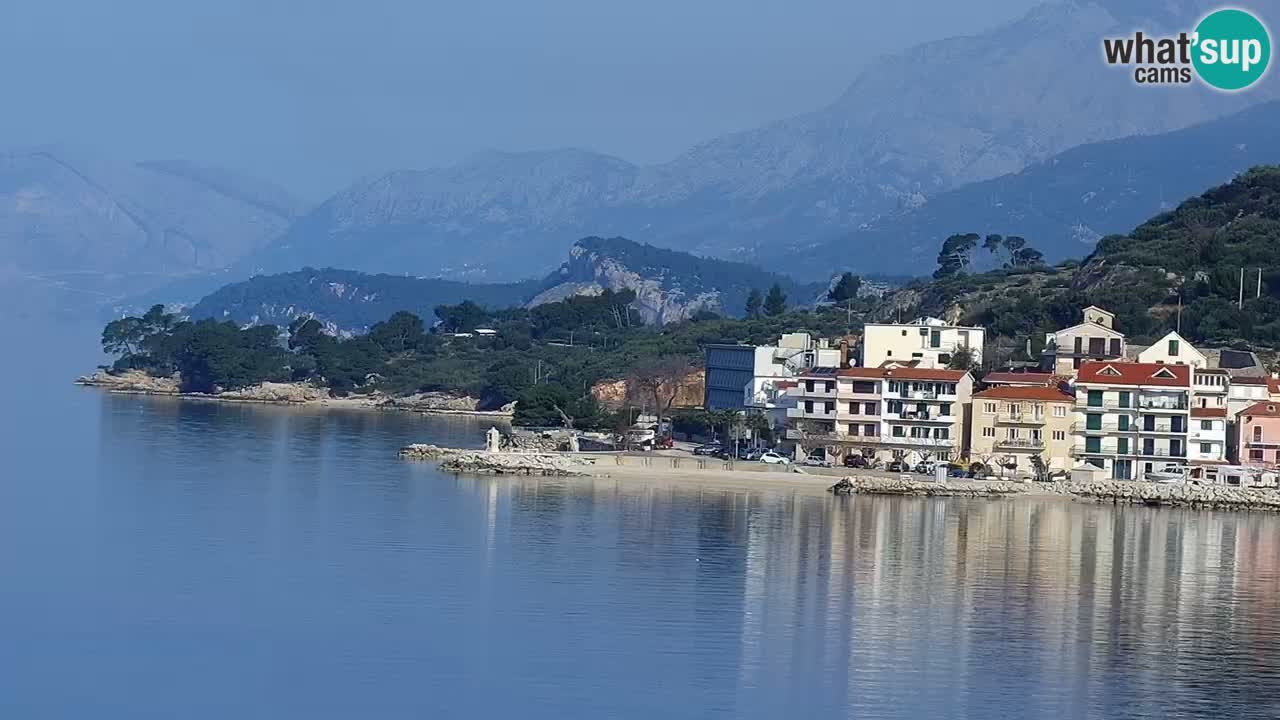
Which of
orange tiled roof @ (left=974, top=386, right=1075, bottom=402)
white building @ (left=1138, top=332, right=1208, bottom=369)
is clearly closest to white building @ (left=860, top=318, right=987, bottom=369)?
orange tiled roof @ (left=974, top=386, right=1075, bottom=402)

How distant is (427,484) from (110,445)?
10.9 metres

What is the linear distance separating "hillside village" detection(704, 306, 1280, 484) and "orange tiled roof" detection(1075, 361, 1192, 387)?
0.02 metres

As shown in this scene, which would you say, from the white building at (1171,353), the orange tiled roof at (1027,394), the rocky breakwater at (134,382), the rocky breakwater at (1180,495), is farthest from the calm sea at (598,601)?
the rocky breakwater at (134,382)

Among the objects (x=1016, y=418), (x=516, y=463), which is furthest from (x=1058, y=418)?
(x=516, y=463)

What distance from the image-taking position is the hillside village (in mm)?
41344

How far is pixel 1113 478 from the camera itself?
41250 mm

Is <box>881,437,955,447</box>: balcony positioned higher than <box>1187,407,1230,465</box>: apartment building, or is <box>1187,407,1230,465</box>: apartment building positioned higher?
<box>1187,407,1230,465</box>: apartment building

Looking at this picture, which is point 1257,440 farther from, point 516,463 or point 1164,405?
point 516,463

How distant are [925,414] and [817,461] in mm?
2294

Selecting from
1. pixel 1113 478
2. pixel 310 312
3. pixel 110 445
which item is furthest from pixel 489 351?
pixel 310 312

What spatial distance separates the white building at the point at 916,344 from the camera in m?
45.4

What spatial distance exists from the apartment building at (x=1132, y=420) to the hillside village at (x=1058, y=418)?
0.06ft

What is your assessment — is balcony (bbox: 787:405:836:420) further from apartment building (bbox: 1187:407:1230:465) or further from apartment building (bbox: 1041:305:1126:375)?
apartment building (bbox: 1187:407:1230:465)

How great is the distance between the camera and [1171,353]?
44156mm
